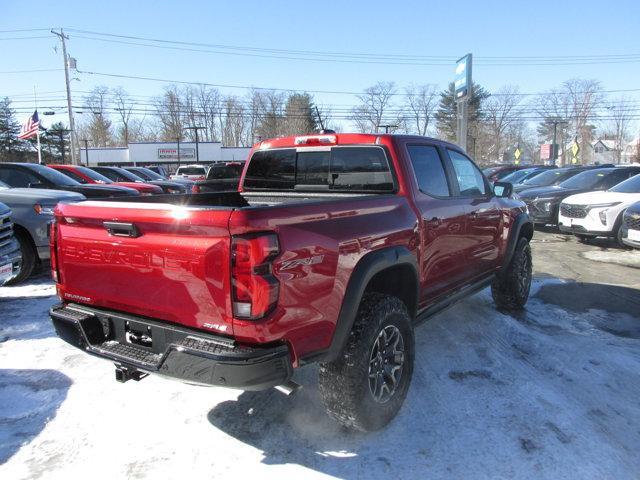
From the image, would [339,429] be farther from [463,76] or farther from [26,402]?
[463,76]

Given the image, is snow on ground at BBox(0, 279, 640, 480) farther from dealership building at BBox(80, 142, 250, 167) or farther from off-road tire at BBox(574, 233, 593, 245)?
dealership building at BBox(80, 142, 250, 167)

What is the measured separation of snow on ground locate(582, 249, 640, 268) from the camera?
348 inches

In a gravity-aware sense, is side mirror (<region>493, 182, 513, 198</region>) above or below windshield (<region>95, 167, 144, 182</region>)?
below

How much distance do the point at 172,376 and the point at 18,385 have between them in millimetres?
2063

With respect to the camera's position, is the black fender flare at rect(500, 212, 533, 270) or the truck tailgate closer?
the truck tailgate

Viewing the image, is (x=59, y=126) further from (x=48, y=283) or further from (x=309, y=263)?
(x=309, y=263)

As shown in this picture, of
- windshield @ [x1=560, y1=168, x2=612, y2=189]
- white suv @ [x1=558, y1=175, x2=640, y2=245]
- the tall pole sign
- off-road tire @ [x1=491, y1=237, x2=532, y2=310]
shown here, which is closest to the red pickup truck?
off-road tire @ [x1=491, y1=237, x2=532, y2=310]

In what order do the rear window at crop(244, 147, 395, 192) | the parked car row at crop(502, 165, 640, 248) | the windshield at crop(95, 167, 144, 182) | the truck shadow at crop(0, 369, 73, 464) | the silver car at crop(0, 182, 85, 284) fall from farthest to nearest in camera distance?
the windshield at crop(95, 167, 144, 182) < the parked car row at crop(502, 165, 640, 248) < the silver car at crop(0, 182, 85, 284) < the rear window at crop(244, 147, 395, 192) < the truck shadow at crop(0, 369, 73, 464)

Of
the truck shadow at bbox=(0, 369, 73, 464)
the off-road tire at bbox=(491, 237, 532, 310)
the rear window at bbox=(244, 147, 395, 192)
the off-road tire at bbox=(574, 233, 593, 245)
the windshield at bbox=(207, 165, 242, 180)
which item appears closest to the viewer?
the truck shadow at bbox=(0, 369, 73, 464)

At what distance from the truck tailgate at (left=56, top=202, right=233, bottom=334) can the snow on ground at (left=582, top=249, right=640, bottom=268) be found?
871 centimetres

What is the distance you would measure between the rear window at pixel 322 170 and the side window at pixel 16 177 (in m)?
6.40

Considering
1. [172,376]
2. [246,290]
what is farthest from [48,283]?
[246,290]

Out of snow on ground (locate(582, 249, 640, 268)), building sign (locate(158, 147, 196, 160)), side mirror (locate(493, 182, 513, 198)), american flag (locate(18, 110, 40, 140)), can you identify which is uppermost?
building sign (locate(158, 147, 196, 160))

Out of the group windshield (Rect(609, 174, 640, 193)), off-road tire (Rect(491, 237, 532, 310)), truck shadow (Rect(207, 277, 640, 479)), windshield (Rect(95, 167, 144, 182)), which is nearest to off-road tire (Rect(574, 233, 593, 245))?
windshield (Rect(609, 174, 640, 193))
